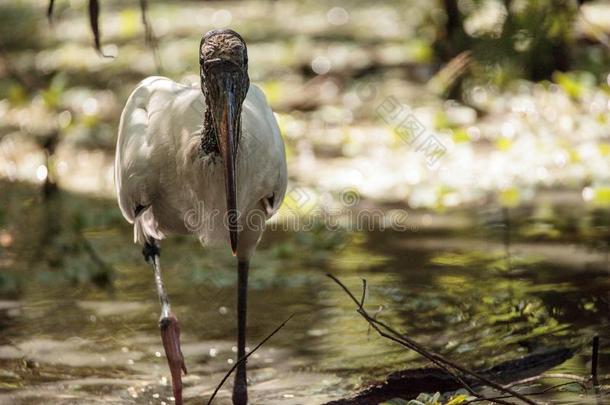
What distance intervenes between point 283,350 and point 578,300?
132 centimetres

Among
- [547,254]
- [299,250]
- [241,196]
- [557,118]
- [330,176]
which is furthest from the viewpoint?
[557,118]

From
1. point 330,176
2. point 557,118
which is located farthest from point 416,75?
point 330,176

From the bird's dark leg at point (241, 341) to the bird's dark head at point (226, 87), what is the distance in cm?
77

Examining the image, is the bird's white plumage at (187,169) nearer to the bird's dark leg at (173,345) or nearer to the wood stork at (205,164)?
the wood stork at (205,164)

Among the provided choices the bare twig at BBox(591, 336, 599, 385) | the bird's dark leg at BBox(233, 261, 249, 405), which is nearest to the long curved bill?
the bird's dark leg at BBox(233, 261, 249, 405)

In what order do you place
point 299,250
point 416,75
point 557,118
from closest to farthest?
point 299,250 → point 557,118 → point 416,75

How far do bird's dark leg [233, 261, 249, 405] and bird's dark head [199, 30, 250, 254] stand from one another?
0.77 metres

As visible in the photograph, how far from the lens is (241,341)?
4.82 meters

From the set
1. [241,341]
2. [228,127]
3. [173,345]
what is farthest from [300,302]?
[228,127]

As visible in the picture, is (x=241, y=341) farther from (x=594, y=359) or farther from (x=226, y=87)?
(x=594, y=359)

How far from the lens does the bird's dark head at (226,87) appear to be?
13.0 feet

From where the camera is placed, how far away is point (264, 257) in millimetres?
6383

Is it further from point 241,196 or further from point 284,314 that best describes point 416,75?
point 241,196

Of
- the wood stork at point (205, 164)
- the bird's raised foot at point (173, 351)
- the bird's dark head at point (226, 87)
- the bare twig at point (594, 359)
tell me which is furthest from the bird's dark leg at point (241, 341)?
the bare twig at point (594, 359)
